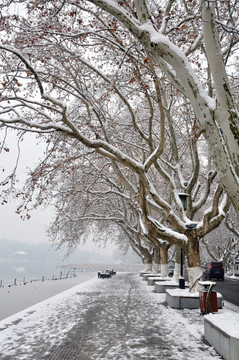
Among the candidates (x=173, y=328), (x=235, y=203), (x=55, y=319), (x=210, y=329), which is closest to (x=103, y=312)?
(x=55, y=319)

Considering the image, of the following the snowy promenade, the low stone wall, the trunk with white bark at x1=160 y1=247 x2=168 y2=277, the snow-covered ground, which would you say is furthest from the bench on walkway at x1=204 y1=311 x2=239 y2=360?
the trunk with white bark at x1=160 y1=247 x2=168 y2=277

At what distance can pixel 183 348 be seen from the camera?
6.39 meters

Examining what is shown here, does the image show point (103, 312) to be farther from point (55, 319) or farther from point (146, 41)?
point (146, 41)

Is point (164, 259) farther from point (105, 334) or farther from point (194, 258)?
point (105, 334)

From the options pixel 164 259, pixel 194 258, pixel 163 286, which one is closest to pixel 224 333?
pixel 194 258

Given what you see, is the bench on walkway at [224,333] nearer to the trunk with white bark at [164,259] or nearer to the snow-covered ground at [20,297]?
the snow-covered ground at [20,297]

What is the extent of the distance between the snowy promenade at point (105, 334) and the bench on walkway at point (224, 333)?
196 millimetres

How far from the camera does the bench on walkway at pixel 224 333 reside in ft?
17.0

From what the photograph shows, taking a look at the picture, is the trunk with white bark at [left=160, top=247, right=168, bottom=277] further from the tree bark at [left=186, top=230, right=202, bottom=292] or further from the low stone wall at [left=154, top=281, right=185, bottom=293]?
the tree bark at [left=186, top=230, right=202, bottom=292]

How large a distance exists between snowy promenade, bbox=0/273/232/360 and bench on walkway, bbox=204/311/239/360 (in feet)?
0.64

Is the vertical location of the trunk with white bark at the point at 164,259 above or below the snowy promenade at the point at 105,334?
above

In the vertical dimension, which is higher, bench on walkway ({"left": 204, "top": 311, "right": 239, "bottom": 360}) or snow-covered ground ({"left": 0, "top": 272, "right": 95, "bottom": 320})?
bench on walkway ({"left": 204, "top": 311, "right": 239, "bottom": 360})

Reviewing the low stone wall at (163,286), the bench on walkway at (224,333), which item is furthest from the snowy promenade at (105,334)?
the low stone wall at (163,286)

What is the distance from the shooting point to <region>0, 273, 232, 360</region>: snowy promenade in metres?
6.04
